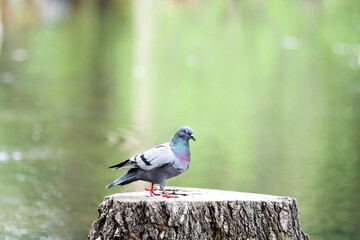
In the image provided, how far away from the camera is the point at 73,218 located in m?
5.54

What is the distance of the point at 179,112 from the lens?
10.9 meters

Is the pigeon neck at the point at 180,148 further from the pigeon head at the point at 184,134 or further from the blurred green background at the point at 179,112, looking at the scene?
the blurred green background at the point at 179,112

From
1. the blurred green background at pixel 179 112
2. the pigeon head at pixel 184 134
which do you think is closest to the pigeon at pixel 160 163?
the pigeon head at pixel 184 134

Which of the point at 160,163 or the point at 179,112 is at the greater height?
the point at 179,112

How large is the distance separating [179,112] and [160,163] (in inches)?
282

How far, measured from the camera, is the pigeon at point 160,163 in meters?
3.70

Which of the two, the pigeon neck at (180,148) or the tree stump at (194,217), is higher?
the pigeon neck at (180,148)

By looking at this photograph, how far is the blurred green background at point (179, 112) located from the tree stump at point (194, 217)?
1568mm

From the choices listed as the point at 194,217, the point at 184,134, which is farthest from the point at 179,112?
the point at 194,217

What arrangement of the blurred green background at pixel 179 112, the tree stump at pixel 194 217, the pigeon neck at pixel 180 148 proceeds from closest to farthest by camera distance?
the tree stump at pixel 194 217, the pigeon neck at pixel 180 148, the blurred green background at pixel 179 112

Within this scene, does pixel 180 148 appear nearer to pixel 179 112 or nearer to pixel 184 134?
pixel 184 134

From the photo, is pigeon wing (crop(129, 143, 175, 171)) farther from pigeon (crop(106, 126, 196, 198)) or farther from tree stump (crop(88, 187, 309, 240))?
tree stump (crop(88, 187, 309, 240))

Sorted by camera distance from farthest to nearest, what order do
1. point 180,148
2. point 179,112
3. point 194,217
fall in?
point 179,112
point 180,148
point 194,217

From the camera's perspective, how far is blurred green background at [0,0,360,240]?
627 cm
